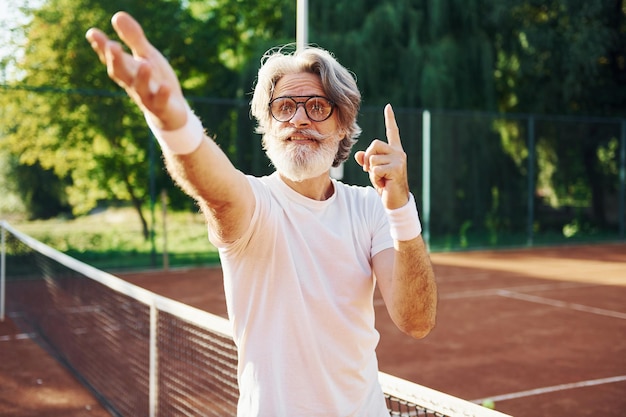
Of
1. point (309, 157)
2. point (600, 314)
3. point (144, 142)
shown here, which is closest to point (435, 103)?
point (144, 142)

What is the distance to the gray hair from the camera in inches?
84.1

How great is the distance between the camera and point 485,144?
1828 centimetres

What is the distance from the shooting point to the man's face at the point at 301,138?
6.63ft

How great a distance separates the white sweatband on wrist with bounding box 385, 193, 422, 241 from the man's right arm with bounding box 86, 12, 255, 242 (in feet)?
1.20

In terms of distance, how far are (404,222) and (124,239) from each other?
42.2ft

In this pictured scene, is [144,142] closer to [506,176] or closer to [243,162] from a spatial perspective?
[243,162]

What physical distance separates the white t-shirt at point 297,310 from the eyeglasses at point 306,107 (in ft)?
0.72

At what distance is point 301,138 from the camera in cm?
208

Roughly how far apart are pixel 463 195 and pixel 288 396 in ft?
53.1

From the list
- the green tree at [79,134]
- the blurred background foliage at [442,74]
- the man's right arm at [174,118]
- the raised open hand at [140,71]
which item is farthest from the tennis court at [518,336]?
the raised open hand at [140,71]

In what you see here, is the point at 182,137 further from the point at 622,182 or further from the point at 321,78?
the point at 622,182

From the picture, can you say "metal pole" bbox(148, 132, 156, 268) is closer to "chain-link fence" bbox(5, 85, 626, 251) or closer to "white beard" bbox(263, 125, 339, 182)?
"chain-link fence" bbox(5, 85, 626, 251)

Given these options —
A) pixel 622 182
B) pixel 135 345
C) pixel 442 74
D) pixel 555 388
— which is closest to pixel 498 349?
pixel 555 388

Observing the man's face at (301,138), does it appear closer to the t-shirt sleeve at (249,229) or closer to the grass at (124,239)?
the t-shirt sleeve at (249,229)
